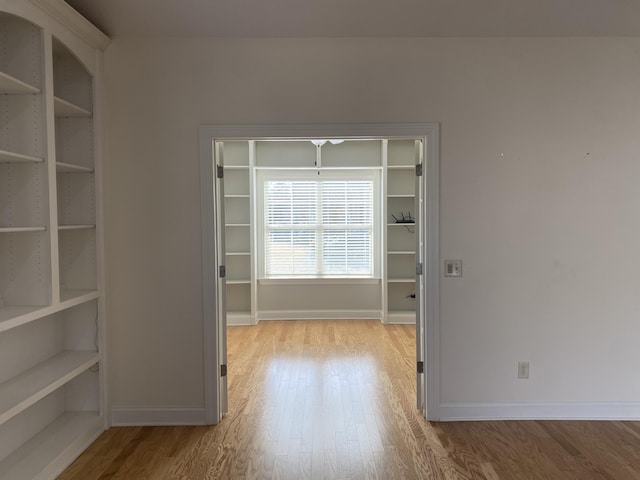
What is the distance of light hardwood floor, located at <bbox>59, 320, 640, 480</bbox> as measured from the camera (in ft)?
7.68

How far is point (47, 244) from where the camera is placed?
224 cm

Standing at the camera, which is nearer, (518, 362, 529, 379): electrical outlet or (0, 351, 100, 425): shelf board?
(0, 351, 100, 425): shelf board

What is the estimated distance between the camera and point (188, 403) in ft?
9.52

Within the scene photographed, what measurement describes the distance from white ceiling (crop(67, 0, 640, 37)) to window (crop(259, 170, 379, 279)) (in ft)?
10.9

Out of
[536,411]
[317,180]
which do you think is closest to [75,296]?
[536,411]

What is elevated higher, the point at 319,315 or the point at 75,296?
the point at 75,296

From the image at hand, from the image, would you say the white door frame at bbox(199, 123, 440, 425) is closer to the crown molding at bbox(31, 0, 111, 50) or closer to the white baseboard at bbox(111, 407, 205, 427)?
the white baseboard at bbox(111, 407, 205, 427)

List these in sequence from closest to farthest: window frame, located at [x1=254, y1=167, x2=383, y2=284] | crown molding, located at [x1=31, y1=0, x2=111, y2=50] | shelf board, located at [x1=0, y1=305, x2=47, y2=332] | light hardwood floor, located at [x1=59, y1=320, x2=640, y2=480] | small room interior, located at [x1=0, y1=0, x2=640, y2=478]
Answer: shelf board, located at [x1=0, y1=305, x2=47, y2=332] < crown molding, located at [x1=31, y1=0, x2=111, y2=50] < light hardwood floor, located at [x1=59, y1=320, x2=640, y2=480] < small room interior, located at [x1=0, y1=0, x2=640, y2=478] < window frame, located at [x1=254, y1=167, x2=383, y2=284]

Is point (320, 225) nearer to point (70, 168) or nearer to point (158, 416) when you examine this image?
point (158, 416)

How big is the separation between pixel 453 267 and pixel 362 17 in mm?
1785

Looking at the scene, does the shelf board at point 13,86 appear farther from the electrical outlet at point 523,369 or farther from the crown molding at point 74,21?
the electrical outlet at point 523,369

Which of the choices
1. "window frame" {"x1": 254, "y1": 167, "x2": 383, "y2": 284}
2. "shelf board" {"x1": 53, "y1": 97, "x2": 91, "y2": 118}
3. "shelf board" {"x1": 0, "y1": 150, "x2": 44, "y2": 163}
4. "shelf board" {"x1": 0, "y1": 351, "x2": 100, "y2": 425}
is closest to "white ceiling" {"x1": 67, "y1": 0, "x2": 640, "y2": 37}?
"shelf board" {"x1": 53, "y1": 97, "x2": 91, "y2": 118}

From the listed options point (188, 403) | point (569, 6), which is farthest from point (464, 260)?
point (188, 403)

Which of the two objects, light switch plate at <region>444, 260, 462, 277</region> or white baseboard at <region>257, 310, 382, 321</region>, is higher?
light switch plate at <region>444, 260, 462, 277</region>
